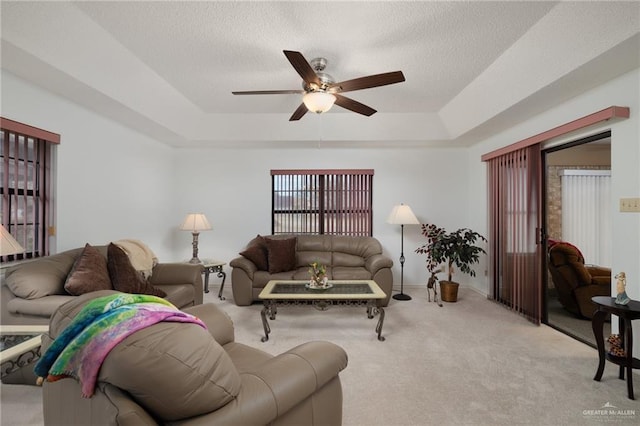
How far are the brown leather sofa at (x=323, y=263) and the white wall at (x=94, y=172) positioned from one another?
1.49 m

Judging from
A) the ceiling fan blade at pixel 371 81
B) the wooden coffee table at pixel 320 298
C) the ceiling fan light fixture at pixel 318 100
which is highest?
the ceiling fan blade at pixel 371 81

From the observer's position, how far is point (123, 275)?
2.61 metres

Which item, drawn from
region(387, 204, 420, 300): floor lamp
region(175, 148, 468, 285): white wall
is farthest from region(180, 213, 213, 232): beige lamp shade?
region(387, 204, 420, 300): floor lamp

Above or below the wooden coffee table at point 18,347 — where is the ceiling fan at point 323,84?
above

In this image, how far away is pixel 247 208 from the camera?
199 inches

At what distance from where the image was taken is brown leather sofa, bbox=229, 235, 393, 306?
388 cm

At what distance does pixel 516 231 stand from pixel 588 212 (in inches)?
99.8

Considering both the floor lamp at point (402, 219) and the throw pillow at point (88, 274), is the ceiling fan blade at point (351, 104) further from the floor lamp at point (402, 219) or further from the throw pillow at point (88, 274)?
the throw pillow at point (88, 274)

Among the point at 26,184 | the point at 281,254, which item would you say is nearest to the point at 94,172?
the point at 26,184

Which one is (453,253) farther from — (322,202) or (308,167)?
(308,167)

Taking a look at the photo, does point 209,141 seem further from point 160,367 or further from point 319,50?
point 160,367

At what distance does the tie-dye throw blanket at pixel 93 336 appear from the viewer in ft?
2.87

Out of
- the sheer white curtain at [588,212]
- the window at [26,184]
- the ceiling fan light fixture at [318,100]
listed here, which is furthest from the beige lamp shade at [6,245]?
the sheer white curtain at [588,212]

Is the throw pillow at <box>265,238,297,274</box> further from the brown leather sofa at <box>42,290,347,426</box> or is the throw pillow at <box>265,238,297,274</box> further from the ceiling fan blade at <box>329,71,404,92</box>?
the brown leather sofa at <box>42,290,347,426</box>
